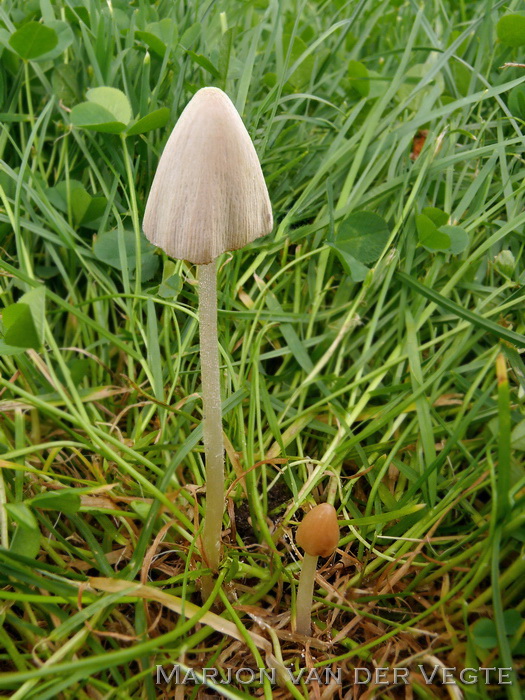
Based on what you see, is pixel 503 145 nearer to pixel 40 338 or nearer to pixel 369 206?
pixel 369 206

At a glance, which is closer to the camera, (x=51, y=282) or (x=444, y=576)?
(x=444, y=576)

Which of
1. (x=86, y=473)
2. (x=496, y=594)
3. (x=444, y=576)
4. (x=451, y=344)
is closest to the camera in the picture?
(x=496, y=594)

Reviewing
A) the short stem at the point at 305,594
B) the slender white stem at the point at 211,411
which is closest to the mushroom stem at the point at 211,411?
the slender white stem at the point at 211,411

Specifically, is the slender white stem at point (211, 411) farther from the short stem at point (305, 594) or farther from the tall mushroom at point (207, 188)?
the short stem at point (305, 594)

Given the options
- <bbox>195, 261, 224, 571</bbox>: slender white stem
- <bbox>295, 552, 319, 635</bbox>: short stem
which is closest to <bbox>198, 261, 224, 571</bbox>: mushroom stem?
<bbox>195, 261, 224, 571</bbox>: slender white stem

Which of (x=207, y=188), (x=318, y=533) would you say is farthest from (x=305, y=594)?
(x=207, y=188)

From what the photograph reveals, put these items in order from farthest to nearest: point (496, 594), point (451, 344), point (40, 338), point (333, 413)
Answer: point (451, 344), point (333, 413), point (40, 338), point (496, 594)

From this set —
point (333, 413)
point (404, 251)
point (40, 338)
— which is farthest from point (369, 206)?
point (40, 338)
